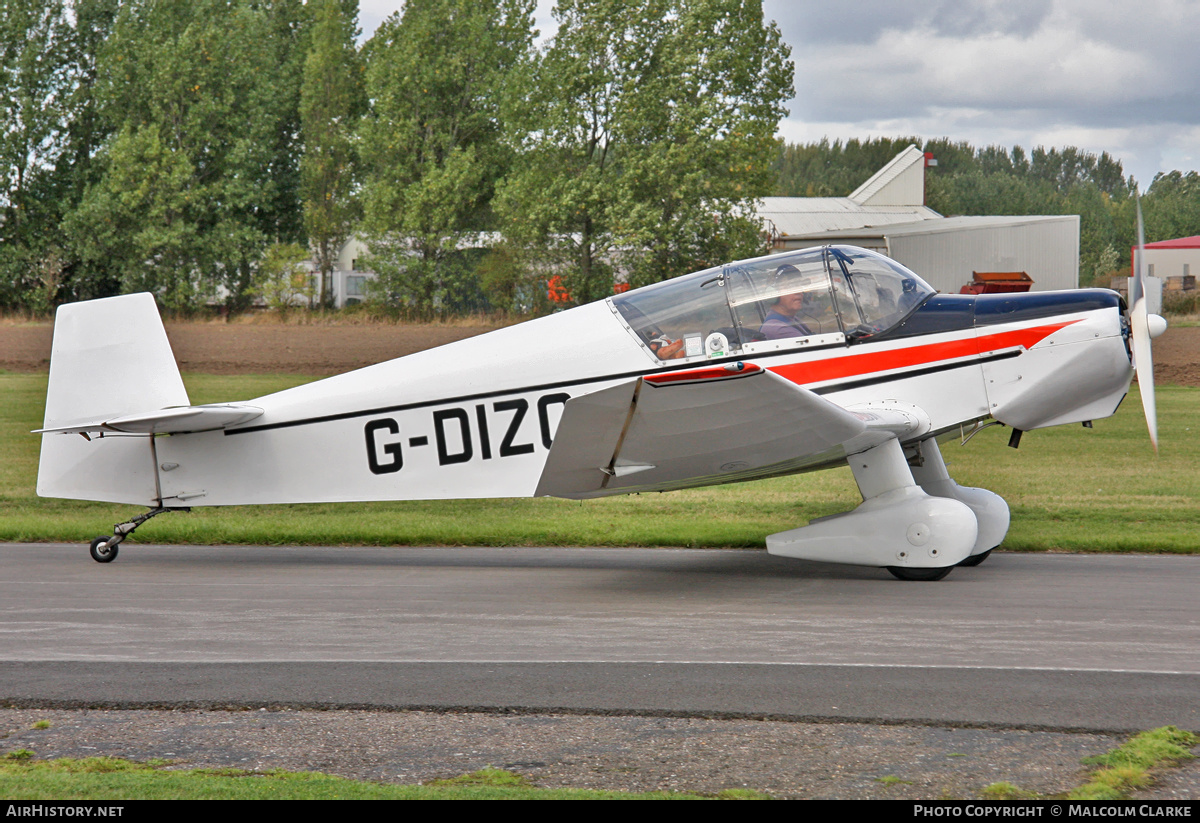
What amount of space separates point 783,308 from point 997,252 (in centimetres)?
4458

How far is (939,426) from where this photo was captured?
776 cm

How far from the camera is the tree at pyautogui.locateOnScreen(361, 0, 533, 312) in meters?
43.9

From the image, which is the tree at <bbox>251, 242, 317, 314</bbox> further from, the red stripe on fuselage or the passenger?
the red stripe on fuselage

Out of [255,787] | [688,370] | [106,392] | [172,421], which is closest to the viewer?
[255,787]

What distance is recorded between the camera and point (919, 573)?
295 inches

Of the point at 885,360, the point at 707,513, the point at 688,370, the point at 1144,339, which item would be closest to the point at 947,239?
the point at 707,513

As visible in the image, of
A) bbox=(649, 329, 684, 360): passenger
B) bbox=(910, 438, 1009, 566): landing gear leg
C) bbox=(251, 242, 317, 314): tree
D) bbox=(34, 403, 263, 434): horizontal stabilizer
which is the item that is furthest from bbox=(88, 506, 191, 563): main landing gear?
bbox=(251, 242, 317, 314): tree

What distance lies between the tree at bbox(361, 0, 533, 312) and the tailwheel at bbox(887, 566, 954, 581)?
1496 inches

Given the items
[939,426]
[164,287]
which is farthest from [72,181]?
[939,426]

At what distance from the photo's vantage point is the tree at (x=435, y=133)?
43906mm

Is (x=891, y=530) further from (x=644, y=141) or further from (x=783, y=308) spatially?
(x=644, y=141)

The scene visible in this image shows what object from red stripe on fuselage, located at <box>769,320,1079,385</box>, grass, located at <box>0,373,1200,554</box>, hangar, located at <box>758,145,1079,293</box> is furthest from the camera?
hangar, located at <box>758,145,1079,293</box>

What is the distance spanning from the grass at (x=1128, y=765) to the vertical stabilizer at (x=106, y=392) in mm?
7045
